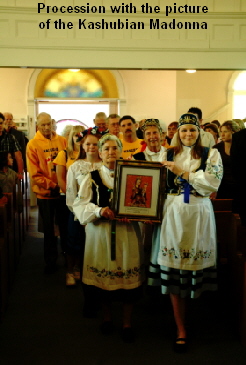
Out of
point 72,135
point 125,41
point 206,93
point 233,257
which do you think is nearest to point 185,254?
point 233,257

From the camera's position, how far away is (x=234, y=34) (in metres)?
5.48

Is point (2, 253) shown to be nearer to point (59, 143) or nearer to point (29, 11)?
point (59, 143)

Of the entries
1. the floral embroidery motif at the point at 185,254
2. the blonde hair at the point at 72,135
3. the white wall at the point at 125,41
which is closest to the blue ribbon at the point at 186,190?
the floral embroidery motif at the point at 185,254

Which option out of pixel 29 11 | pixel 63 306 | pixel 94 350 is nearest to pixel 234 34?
pixel 29 11

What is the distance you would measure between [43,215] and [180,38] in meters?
2.68

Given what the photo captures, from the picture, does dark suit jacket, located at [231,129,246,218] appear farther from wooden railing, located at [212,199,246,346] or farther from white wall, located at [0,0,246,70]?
white wall, located at [0,0,246,70]

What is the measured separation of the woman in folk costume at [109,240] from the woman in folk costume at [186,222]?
19 centimetres

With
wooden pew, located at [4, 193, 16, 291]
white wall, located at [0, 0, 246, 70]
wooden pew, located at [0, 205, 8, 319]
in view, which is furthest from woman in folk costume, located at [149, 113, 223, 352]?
white wall, located at [0, 0, 246, 70]

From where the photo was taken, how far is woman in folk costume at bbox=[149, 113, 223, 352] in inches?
116

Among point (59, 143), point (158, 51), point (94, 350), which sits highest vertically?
point (158, 51)

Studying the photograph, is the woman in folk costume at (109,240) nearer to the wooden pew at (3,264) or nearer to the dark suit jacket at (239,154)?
the wooden pew at (3,264)

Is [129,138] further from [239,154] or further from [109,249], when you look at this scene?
[109,249]

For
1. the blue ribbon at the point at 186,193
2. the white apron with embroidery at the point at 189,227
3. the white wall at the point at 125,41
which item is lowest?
the white apron with embroidery at the point at 189,227

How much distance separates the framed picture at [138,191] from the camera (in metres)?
2.93
